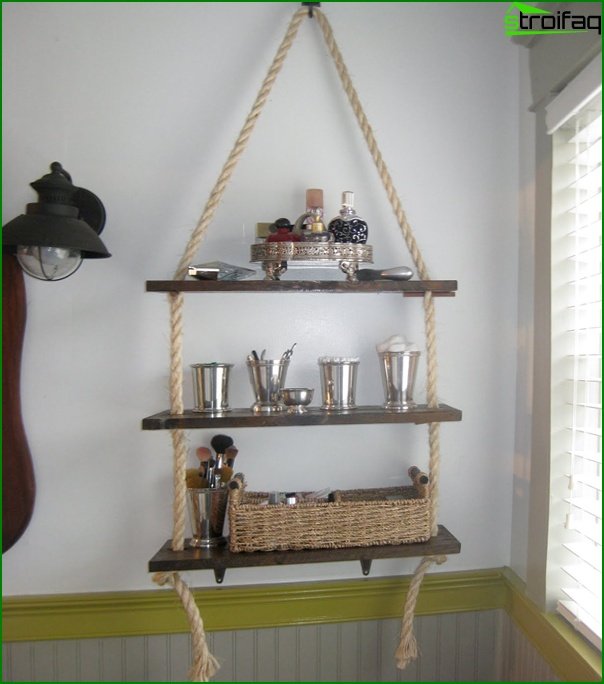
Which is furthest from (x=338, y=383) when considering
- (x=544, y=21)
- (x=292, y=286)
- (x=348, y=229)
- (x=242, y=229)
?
(x=544, y=21)

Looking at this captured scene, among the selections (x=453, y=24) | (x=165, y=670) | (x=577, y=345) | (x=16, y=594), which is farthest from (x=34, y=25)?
(x=165, y=670)

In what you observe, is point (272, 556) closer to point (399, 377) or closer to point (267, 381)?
point (267, 381)

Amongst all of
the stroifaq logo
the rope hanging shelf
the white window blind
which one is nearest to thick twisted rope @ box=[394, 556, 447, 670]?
the rope hanging shelf

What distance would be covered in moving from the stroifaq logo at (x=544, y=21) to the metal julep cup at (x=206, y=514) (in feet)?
3.84

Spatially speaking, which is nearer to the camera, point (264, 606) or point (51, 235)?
point (51, 235)

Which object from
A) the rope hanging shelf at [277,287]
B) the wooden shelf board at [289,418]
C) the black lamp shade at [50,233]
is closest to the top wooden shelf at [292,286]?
the rope hanging shelf at [277,287]

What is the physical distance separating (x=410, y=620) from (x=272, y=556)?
1.26 feet

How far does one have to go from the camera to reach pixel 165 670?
123cm

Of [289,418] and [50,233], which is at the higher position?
[50,233]

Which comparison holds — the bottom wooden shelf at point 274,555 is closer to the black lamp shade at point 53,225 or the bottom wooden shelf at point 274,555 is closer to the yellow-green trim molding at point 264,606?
the yellow-green trim molding at point 264,606

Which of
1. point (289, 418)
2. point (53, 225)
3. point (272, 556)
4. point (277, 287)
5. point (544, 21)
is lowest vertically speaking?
point (272, 556)

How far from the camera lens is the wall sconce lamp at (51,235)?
939 millimetres

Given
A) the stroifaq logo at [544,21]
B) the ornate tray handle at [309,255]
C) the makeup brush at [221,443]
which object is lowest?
the makeup brush at [221,443]

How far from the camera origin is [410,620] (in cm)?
116
